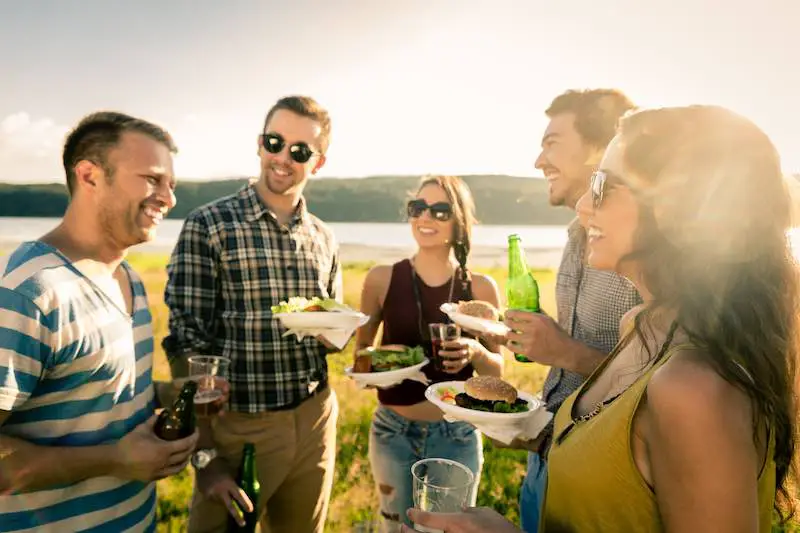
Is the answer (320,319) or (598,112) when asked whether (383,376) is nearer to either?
(320,319)

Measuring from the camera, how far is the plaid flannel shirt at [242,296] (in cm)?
379

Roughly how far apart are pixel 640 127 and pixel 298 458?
12.2ft

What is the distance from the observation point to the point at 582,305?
349 centimetres

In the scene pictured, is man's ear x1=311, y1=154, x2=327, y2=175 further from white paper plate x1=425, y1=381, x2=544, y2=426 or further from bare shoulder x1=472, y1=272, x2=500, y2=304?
white paper plate x1=425, y1=381, x2=544, y2=426

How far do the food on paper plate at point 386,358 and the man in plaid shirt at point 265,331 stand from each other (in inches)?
20.9

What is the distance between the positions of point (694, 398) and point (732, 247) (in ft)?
1.86

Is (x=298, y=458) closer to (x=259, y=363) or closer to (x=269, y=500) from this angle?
(x=269, y=500)

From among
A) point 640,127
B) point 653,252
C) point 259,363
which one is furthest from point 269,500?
point 640,127

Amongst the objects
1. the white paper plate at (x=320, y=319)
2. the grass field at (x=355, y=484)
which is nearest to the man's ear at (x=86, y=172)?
the white paper plate at (x=320, y=319)

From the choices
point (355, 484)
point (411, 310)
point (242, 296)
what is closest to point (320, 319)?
point (242, 296)

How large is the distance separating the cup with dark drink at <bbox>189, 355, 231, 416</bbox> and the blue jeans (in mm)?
2401

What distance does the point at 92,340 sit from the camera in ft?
8.11

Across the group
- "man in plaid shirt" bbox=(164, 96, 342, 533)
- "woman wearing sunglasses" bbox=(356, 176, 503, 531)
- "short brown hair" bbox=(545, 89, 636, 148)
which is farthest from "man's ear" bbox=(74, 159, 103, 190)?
"short brown hair" bbox=(545, 89, 636, 148)

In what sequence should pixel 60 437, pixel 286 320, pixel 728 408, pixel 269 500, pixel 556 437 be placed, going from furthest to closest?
pixel 269 500 < pixel 286 320 < pixel 60 437 < pixel 556 437 < pixel 728 408
